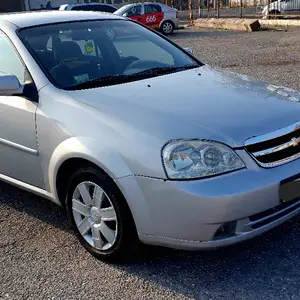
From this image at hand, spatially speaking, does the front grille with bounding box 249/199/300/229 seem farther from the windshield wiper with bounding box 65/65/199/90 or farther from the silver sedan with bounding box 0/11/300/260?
the windshield wiper with bounding box 65/65/199/90

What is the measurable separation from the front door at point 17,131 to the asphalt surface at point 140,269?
430 millimetres

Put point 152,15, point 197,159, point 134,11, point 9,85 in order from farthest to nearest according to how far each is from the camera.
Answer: point 152,15
point 134,11
point 9,85
point 197,159

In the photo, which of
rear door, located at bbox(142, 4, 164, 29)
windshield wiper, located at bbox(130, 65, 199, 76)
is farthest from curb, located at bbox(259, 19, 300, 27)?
windshield wiper, located at bbox(130, 65, 199, 76)

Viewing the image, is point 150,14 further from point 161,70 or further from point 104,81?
point 104,81

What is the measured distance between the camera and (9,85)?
359 centimetres

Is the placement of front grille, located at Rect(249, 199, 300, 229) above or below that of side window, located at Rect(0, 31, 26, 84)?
A: below

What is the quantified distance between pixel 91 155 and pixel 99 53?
1338 millimetres

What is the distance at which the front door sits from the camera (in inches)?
145

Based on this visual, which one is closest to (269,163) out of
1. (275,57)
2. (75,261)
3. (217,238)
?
(217,238)

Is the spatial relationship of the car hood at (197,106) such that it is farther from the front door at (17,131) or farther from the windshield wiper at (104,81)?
the front door at (17,131)

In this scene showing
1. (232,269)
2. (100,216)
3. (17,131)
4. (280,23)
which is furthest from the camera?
(280,23)

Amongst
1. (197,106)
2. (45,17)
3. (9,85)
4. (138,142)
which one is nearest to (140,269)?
(138,142)

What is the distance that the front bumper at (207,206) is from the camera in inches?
113

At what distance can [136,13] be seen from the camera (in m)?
23.3
